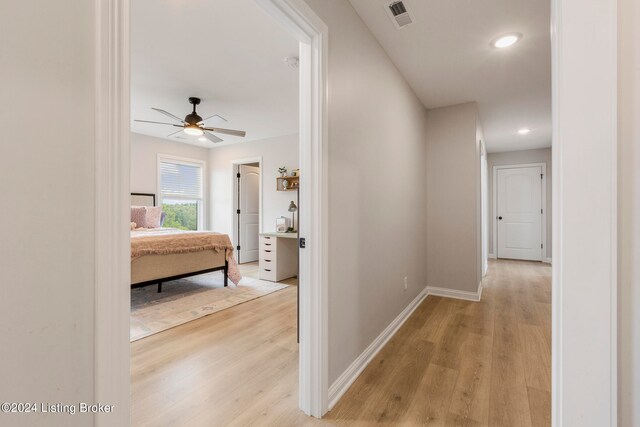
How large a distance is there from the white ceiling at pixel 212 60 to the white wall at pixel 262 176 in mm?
1004

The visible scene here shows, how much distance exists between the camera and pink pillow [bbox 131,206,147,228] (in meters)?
4.49

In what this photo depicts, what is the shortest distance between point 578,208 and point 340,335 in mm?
1341

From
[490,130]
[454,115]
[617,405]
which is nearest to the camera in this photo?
[617,405]

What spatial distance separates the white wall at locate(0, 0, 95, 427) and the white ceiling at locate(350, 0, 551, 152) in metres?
1.82

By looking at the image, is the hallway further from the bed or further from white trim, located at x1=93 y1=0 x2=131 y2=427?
the bed

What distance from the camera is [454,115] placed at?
11.8ft

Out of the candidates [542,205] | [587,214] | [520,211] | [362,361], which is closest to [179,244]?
[362,361]

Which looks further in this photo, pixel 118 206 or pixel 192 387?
pixel 192 387

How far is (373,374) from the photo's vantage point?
1865 millimetres

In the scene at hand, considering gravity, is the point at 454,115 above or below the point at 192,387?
above

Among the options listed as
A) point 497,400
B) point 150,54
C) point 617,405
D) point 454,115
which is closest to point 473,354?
point 497,400

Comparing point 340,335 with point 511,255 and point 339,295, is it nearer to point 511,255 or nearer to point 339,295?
point 339,295

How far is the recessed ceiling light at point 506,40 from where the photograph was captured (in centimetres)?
219

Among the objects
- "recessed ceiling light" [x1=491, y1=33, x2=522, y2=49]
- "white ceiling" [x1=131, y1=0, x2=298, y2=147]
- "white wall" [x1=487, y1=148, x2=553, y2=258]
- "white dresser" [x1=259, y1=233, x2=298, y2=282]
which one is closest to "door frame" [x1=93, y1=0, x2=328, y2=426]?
"white ceiling" [x1=131, y1=0, x2=298, y2=147]
